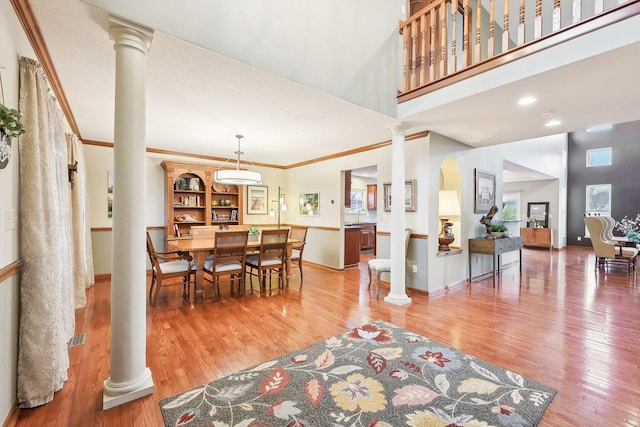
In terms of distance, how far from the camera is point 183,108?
3.21 meters

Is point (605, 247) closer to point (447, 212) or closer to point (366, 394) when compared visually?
point (447, 212)

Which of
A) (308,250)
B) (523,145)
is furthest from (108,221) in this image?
(523,145)

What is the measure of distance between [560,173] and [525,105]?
8.44 meters

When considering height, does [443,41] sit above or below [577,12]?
above

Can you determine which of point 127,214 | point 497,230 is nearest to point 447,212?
point 497,230

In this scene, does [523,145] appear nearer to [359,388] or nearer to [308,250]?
[308,250]

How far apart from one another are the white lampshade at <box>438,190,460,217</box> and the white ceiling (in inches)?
36.9

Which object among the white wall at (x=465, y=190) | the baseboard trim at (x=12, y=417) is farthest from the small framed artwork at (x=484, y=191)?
the baseboard trim at (x=12, y=417)

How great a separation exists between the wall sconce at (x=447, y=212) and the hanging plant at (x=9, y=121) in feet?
15.1

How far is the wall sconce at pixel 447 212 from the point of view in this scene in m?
4.41

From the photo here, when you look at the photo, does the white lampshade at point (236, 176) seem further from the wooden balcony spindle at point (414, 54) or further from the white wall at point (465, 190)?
the white wall at point (465, 190)

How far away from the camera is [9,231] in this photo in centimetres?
157

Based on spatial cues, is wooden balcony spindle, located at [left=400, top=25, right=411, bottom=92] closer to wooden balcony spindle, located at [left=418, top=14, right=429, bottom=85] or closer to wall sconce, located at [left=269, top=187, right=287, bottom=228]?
wooden balcony spindle, located at [left=418, top=14, right=429, bottom=85]

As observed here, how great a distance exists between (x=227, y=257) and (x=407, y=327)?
2.46 meters
